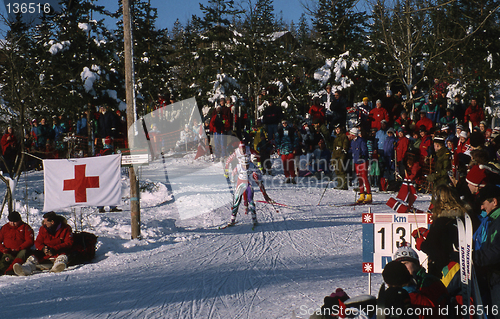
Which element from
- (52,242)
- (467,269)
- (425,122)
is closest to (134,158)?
(52,242)

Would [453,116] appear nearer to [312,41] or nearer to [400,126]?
[400,126]

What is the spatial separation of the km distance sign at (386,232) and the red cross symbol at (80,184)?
543 cm

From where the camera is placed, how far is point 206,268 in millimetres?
6711

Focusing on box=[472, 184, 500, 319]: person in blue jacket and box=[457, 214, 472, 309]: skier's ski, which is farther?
box=[472, 184, 500, 319]: person in blue jacket

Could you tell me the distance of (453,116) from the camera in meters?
15.9

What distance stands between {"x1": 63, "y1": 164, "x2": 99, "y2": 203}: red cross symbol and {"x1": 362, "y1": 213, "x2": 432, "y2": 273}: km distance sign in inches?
214

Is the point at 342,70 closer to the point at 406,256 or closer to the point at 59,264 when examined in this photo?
the point at 59,264

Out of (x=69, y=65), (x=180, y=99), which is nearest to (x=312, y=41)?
(x=180, y=99)

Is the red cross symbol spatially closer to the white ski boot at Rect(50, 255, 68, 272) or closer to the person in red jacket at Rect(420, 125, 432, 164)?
the white ski boot at Rect(50, 255, 68, 272)

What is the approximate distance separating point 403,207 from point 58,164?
20.7ft

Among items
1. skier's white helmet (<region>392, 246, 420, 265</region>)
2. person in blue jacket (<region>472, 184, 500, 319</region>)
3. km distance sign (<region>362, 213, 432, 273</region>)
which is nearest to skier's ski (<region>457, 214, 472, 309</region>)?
person in blue jacket (<region>472, 184, 500, 319</region>)

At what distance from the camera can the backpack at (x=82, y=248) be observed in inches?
286

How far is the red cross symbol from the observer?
7961 millimetres

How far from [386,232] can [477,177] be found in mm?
1652
